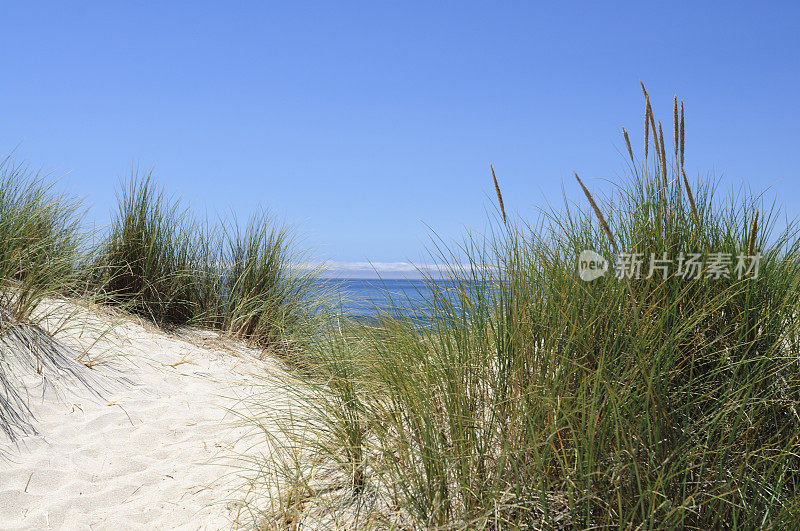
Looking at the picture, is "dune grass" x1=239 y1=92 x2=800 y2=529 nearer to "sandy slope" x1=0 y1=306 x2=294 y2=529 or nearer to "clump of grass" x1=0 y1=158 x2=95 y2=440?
"sandy slope" x1=0 y1=306 x2=294 y2=529

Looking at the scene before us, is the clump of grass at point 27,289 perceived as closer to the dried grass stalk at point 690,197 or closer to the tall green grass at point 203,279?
the tall green grass at point 203,279

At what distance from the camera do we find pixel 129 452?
9.54 feet

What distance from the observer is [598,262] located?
220cm

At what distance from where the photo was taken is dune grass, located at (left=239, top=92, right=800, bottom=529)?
1.60 metres

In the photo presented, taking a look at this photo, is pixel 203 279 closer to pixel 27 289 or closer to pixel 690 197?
pixel 27 289

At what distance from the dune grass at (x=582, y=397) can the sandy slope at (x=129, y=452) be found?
573 millimetres

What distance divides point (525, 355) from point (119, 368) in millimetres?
3039

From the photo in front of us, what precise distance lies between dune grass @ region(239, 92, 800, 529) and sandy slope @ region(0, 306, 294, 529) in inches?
22.6

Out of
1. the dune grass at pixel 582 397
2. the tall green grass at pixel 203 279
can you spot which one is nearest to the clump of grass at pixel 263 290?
the tall green grass at pixel 203 279

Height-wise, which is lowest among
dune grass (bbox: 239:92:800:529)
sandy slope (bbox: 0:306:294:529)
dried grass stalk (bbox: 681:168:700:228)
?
sandy slope (bbox: 0:306:294:529)

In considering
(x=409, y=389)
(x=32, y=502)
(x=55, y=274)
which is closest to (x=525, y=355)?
(x=409, y=389)

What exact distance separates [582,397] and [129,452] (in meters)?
2.44

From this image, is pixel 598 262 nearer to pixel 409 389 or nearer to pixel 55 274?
pixel 409 389

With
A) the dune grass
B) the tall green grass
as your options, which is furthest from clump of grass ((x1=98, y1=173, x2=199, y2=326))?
the dune grass
